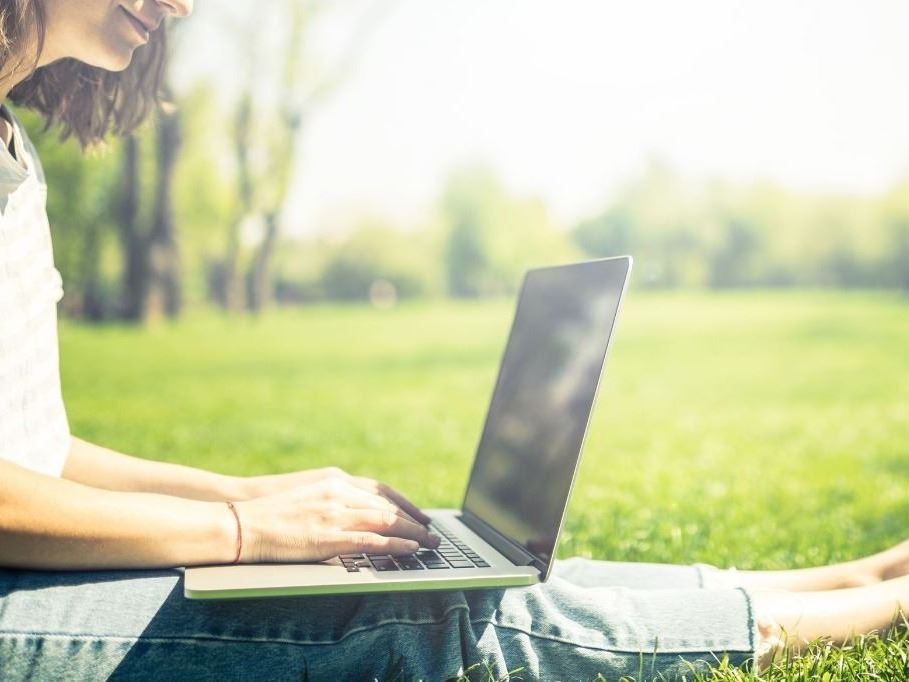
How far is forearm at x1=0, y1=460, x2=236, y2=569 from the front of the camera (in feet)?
5.13

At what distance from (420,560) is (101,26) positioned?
4.16ft

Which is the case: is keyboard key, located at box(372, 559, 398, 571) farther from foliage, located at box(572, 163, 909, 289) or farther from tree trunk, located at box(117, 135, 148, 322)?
foliage, located at box(572, 163, 909, 289)

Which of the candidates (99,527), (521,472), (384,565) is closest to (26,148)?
(99,527)

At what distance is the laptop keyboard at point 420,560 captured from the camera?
1.75 metres

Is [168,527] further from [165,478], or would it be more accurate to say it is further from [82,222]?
[82,222]

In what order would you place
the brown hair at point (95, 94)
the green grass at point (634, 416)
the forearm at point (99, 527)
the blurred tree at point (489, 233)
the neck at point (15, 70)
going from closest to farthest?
1. the forearm at point (99, 527)
2. the neck at point (15, 70)
3. the brown hair at point (95, 94)
4. the green grass at point (634, 416)
5. the blurred tree at point (489, 233)

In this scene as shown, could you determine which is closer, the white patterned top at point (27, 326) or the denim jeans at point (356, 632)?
the denim jeans at point (356, 632)

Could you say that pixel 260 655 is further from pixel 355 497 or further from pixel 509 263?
pixel 509 263

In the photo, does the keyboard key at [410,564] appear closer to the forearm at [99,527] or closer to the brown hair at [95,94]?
the forearm at [99,527]

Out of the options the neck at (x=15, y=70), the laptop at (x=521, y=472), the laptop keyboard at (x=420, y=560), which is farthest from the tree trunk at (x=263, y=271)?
the laptop keyboard at (x=420, y=560)

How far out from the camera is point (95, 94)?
253 centimetres

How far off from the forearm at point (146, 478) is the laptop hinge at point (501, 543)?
22.0 inches

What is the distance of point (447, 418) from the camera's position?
927 centimetres

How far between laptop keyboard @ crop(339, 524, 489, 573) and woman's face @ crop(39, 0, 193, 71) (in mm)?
1173
